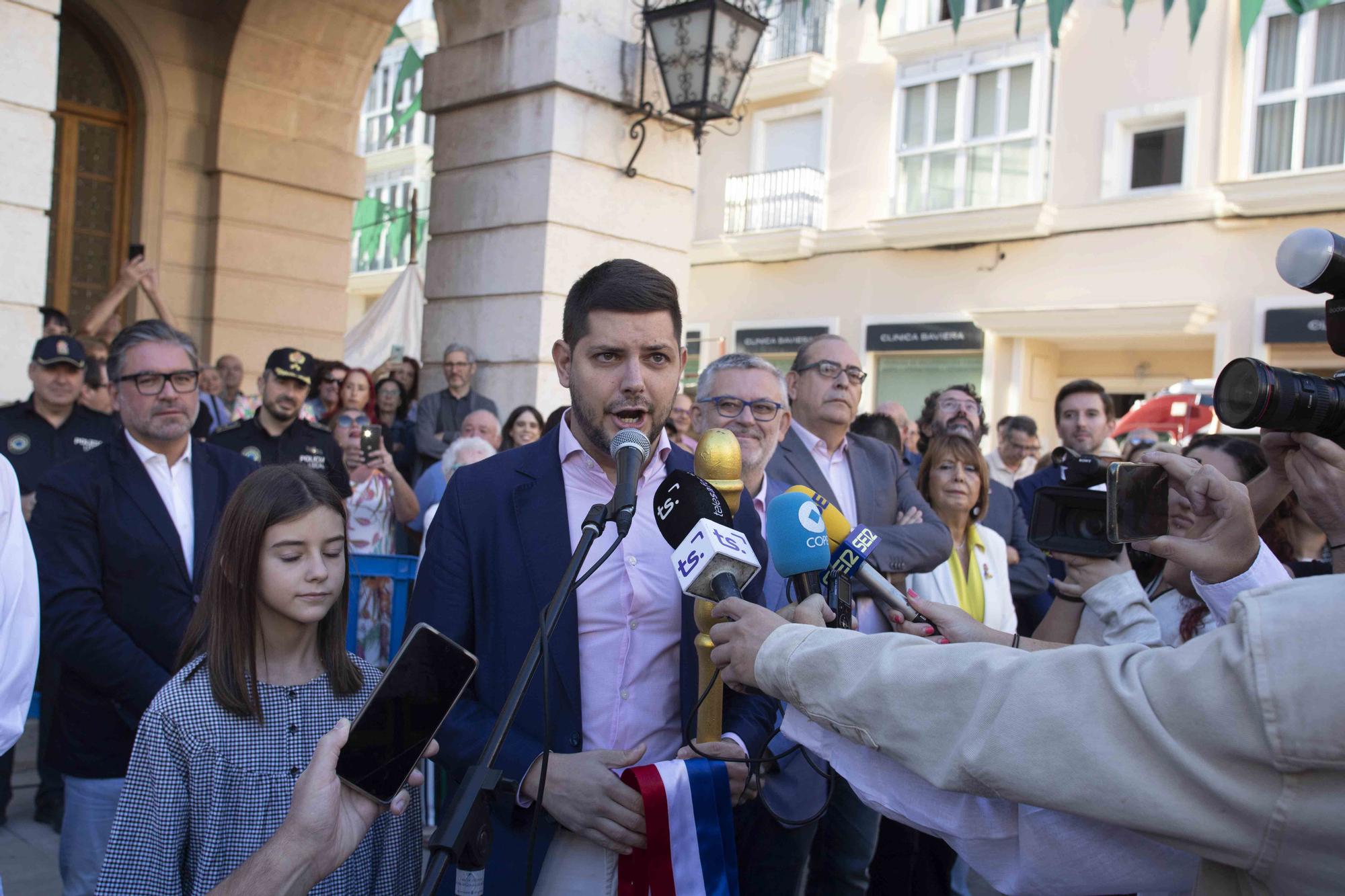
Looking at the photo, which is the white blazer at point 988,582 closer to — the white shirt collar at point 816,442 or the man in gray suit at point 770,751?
the white shirt collar at point 816,442

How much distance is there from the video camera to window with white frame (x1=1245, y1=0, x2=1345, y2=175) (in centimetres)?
1556

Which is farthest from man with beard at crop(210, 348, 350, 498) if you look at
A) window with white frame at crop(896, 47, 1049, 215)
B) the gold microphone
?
window with white frame at crop(896, 47, 1049, 215)

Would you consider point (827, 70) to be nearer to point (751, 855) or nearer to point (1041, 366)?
point (1041, 366)

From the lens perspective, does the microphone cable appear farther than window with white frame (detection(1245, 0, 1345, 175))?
No

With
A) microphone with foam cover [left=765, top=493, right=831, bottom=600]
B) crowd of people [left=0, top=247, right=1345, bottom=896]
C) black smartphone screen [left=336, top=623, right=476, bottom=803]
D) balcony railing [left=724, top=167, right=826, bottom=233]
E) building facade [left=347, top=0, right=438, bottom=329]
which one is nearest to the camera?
crowd of people [left=0, top=247, right=1345, bottom=896]

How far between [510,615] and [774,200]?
731 inches

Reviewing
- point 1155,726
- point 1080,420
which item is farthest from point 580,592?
point 1080,420

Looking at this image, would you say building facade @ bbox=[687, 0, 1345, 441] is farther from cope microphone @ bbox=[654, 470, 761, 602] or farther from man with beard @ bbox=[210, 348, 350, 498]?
cope microphone @ bbox=[654, 470, 761, 602]

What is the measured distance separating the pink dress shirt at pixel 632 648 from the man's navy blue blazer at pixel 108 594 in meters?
1.51

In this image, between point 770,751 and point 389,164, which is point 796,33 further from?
point 770,751

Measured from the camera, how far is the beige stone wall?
17.1ft

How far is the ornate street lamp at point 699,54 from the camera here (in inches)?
268

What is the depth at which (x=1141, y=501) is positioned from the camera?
2291 mm

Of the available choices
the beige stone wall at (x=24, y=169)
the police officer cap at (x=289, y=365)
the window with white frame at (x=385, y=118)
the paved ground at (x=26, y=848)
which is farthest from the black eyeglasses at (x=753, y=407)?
the window with white frame at (x=385, y=118)
